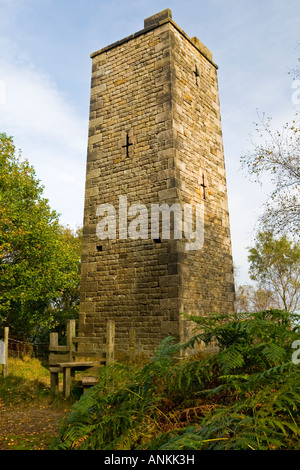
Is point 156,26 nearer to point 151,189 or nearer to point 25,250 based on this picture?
point 151,189

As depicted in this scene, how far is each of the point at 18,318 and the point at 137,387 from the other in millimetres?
13742

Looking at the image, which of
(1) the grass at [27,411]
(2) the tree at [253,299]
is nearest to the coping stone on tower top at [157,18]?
(1) the grass at [27,411]

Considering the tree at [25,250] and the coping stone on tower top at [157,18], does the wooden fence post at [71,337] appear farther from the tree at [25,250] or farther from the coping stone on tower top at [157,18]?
the coping stone on tower top at [157,18]

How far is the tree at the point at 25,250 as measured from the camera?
1232 centimetres

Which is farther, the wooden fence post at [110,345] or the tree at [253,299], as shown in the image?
the tree at [253,299]

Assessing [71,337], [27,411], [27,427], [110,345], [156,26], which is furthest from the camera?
[156,26]

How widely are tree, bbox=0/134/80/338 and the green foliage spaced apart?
10913mm

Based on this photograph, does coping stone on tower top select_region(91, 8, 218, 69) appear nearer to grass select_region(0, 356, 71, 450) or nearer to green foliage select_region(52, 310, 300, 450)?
grass select_region(0, 356, 71, 450)

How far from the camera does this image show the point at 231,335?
6.17 ft

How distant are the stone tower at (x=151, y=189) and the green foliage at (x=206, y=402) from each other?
251 inches

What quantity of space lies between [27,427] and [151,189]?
234 inches

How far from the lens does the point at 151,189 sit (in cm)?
933

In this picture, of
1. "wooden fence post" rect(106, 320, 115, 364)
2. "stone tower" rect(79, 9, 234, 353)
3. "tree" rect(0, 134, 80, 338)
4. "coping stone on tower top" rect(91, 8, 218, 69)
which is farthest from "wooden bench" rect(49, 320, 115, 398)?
"coping stone on tower top" rect(91, 8, 218, 69)

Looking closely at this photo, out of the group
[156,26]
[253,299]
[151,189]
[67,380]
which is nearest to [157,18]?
[156,26]
